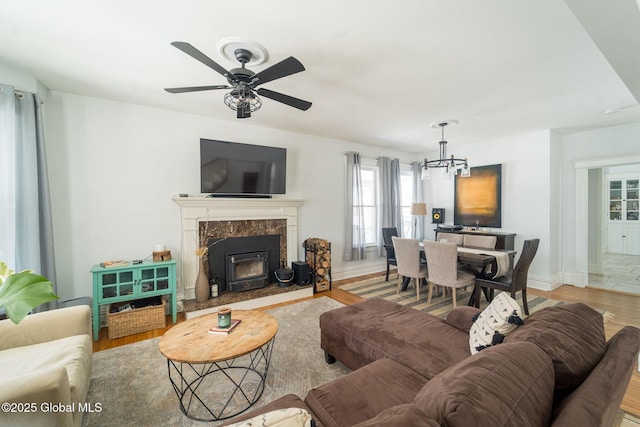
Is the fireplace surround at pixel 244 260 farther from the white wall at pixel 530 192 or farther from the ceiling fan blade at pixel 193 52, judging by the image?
the white wall at pixel 530 192

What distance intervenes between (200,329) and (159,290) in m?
1.51

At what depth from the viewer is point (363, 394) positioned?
53.2 inches

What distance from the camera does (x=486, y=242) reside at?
441cm

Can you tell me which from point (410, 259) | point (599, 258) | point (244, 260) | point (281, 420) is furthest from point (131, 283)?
point (599, 258)

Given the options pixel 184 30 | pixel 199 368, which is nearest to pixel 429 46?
pixel 184 30

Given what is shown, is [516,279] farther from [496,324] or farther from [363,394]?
[363,394]

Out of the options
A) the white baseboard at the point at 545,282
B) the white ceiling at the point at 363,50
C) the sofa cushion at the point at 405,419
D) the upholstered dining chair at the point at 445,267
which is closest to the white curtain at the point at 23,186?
the white ceiling at the point at 363,50

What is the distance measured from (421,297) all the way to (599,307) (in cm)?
229

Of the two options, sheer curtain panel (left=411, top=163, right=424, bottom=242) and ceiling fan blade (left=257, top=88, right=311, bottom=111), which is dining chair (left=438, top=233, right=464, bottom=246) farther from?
ceiling fan blade (left=257, top=88, right=311, bottom=111)

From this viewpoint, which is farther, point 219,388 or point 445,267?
point 445,267

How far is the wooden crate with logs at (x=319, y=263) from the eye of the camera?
4.30 metres

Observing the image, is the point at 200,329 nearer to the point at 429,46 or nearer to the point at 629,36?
the point at 429,46

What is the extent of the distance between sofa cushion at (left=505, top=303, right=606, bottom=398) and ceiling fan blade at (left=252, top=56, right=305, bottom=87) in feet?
6.37

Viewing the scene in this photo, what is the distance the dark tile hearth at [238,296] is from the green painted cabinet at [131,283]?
0.81 feet
